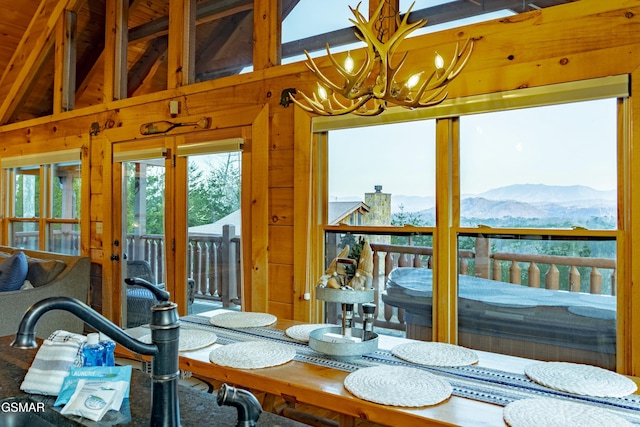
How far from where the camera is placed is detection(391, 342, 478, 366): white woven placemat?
1.72 m

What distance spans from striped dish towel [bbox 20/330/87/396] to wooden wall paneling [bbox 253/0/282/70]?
2.54m

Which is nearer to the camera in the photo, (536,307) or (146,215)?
(536,307)

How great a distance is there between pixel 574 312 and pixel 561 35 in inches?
55.7

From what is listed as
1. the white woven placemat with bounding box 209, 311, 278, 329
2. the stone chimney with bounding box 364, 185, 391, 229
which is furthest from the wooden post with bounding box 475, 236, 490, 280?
the white woven placemat with bounding box 209, 311, 278, 329

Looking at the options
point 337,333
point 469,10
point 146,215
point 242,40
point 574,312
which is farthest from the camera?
point 146,215

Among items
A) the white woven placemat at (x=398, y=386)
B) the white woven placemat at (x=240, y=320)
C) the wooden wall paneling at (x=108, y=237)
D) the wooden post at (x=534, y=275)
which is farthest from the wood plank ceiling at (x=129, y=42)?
the white woven placemat at (x=398, y=386)

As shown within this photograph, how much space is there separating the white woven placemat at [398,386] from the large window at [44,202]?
13.8 ft

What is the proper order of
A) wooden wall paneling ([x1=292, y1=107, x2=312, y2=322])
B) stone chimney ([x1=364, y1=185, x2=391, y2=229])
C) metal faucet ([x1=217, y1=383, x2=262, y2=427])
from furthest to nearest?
wooden wall paneling ([x1=292, y1=107, x2=312, y2=322]) → stone chimney ([x1=364, y1=185, x2=391, y2=229]) → metal faucet ([x1=217, y1=383, x2=262, y2=427])

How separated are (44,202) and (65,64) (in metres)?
1.55

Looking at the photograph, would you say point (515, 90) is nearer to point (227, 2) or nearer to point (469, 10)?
point (469, 10)

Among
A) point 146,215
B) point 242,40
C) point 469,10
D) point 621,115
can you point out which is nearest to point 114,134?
point 146,215

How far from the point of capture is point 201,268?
12.2ft

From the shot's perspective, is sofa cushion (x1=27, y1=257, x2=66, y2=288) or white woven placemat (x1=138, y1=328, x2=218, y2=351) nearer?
white woven placemat (x1=138, y1=328, x2=218, y2=351)

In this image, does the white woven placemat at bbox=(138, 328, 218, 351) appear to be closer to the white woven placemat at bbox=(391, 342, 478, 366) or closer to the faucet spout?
the white woven placemat at bbox=(391, 342, 478, 366)
